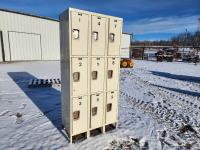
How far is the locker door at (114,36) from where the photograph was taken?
11.6 ft

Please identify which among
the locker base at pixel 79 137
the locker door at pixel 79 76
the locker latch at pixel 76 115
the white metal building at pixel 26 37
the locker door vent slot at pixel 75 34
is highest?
the white metal building at pixel 26 37

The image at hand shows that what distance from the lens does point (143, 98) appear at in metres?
6.81

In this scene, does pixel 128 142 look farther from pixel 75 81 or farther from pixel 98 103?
pixel 75 81

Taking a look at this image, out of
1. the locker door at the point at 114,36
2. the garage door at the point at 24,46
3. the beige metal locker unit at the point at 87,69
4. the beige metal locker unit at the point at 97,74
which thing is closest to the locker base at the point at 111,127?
the beige metal locker unit at the point at 87,69

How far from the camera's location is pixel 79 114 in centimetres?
346

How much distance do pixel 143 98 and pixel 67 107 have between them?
405 cm

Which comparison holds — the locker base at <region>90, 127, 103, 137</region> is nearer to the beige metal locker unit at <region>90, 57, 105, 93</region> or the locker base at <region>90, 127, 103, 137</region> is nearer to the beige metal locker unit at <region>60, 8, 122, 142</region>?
the beige metal locker unit at <region>60, 8, 122, 142</region>

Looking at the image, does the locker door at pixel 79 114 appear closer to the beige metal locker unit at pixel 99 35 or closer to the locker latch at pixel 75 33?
the beige metal locker unit at pixel 99 35

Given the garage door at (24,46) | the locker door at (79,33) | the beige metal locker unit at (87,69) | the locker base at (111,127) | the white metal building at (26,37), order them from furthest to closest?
1. the garage door at (24,46)
2. the white metal building at (26,37)
3. the locker base at (111,127)
4. the beige metal locker unit at (87,69)
5. the locker door at (79,33)

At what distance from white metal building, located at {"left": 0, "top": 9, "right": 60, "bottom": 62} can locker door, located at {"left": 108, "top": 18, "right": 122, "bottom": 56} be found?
53.4ft

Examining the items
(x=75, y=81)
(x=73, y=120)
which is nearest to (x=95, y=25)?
(x=75, y=81)

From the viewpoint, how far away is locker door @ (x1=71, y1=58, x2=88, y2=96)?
3.21m

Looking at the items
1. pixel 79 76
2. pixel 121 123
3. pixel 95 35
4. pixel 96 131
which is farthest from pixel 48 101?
pixel 95 35

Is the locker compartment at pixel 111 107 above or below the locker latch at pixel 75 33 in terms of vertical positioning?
below
